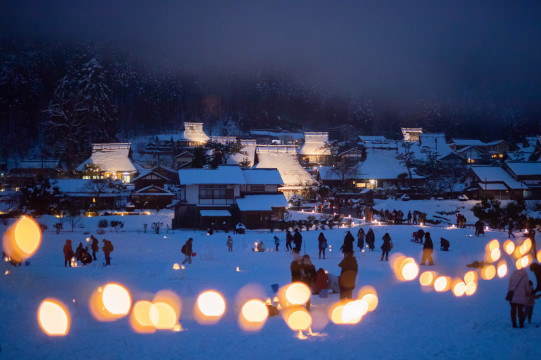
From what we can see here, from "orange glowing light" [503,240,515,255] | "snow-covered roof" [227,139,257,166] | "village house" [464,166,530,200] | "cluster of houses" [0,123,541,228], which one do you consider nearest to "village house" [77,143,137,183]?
"cluster of houses" [0,123,541,228]

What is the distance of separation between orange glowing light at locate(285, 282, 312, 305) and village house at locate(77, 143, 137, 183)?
4840cm

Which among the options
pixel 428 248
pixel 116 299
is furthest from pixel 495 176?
pixel 116 299

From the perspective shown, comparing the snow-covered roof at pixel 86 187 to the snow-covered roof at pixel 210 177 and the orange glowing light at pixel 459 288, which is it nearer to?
the snow-covered roof at pixel 210 177

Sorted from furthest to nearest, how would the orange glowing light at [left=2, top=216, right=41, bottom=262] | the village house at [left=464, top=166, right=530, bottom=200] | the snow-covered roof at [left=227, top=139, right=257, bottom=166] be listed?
the snow-covered roof at [left=227, top=139, right=257, bottom=166] → the village house at [left=464, top=166, right=530, bottom=200] → the orange glowing light at [left=2, top=216, right=41, bottom=262]

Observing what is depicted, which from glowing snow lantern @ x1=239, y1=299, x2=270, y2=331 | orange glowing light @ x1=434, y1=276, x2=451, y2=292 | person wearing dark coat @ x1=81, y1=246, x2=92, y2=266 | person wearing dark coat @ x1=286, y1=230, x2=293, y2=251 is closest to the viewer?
glowing snow lantern @ x1=239, y1=299, x2=270, y2=331

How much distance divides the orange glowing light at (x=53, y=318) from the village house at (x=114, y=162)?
45.9 meters

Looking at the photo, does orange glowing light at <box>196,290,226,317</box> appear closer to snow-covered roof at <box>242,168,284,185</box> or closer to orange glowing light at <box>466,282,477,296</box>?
orange glowing light at <box>466,282,477,296</box>

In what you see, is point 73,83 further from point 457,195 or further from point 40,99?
point 457,195

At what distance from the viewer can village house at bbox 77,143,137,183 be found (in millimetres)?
56188

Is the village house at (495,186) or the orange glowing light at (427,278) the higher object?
the village house at (495,186)

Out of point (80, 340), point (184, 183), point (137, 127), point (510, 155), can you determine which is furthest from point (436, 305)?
point (137, 127)

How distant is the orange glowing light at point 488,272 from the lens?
14798 millimetres

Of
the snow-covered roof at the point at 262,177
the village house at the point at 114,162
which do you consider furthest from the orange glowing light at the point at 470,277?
the village house at the point at 114,162

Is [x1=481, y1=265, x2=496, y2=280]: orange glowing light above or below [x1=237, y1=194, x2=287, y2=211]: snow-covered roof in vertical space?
below
